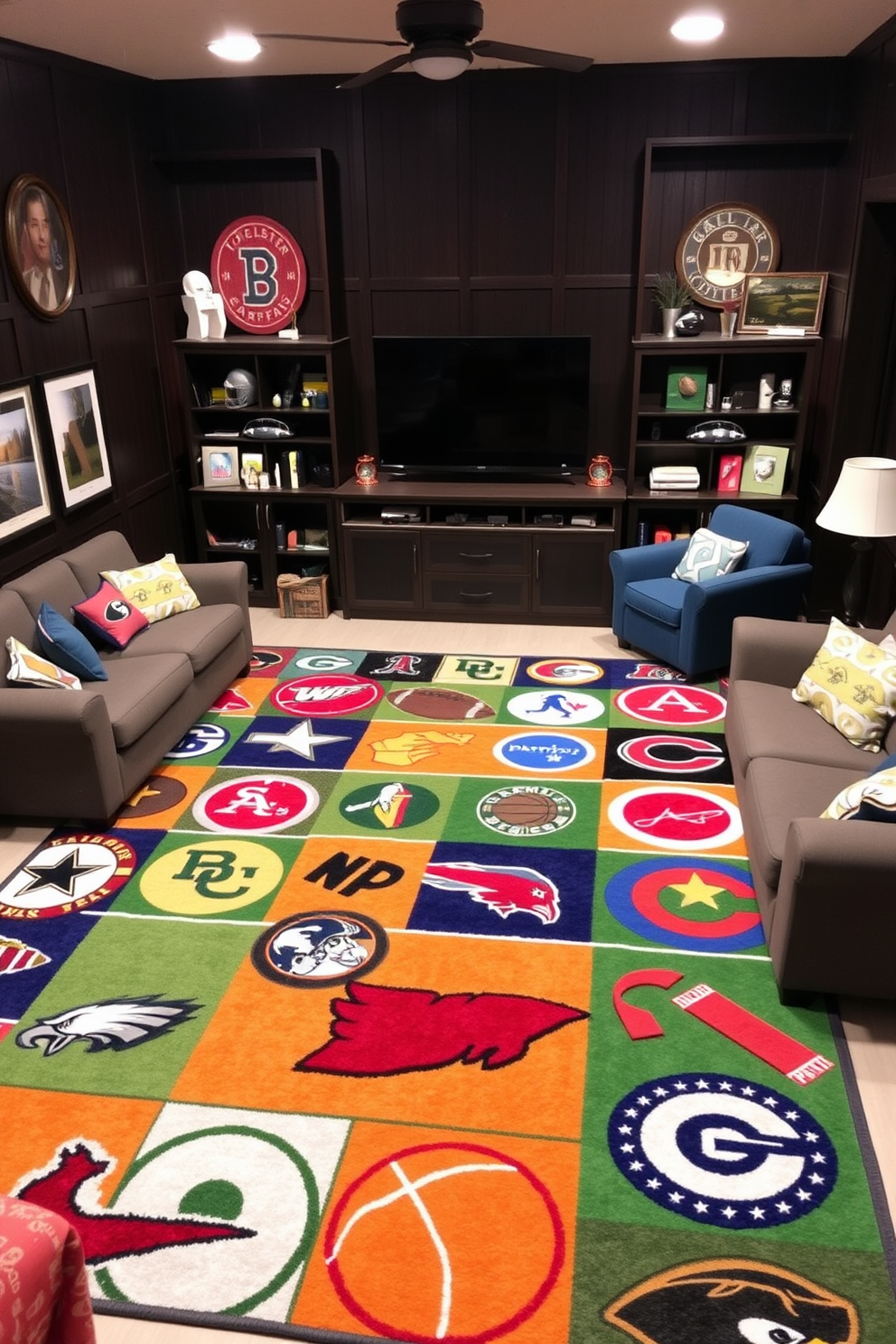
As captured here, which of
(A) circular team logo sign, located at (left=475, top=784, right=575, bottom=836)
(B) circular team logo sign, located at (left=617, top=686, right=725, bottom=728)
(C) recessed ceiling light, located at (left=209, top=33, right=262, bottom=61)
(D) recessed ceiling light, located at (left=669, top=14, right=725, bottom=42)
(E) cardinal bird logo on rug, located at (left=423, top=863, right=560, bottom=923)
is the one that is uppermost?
(D) recessed ceiling light, located at (left=669, top=14, right=725, bottom=42)

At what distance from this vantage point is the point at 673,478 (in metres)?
6.29

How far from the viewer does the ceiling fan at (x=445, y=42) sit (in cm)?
324

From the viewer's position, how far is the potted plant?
20.0 ft

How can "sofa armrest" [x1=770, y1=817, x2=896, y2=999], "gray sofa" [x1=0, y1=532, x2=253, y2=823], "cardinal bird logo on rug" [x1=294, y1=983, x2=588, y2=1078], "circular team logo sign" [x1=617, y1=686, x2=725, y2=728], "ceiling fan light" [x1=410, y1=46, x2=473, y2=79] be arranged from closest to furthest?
"sofa armrest" [x1=770, y1=817, x2=896, y2=999], "cardinal bird logo on rug" [x1=294, y1=983, x2=588, y2=1078], "ceiling fan light" [x1=410, y1=46, x2=473, y2=79], "gray sofa" [x1=0, y1=532, x2=253, y2=823], "circular team logo sign" [x1=617, y1=686, x2=725, y2=728]

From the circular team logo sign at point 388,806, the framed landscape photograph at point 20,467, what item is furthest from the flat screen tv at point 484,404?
the circular team logo sign at point 388,806

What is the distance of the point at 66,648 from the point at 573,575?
10.0 feet

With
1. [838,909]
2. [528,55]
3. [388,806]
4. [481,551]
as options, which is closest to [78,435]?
[481,551]

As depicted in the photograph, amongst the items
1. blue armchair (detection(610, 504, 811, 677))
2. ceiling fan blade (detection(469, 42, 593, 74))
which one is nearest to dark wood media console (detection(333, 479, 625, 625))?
blue armchair (detection(610, 504, 811, 677))

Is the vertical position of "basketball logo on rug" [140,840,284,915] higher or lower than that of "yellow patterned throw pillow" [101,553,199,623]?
lower

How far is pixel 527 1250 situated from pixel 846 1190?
818mm

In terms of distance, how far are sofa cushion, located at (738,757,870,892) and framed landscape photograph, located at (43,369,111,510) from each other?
12.3 feet

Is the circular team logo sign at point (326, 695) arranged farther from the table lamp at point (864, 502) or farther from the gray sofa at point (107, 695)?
the table lamp at point (864, 502)

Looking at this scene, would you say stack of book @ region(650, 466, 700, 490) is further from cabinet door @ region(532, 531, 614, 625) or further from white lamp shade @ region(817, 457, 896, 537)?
white lamp shade @ region(817, 457, 896, 537)

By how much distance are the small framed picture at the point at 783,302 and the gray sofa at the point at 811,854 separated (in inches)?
98.1
